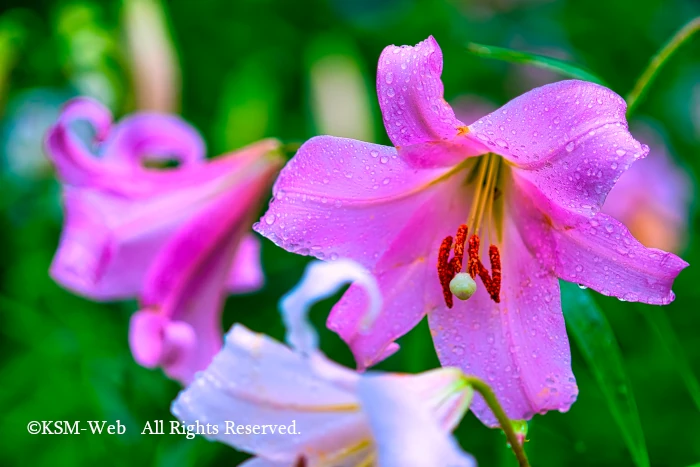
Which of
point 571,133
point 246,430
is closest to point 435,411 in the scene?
point 246,430

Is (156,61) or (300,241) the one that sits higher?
(300,241)

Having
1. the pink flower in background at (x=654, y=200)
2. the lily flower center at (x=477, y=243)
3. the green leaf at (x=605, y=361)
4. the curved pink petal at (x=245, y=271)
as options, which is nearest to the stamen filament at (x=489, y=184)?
the lily flower center at (x=477, y=243)

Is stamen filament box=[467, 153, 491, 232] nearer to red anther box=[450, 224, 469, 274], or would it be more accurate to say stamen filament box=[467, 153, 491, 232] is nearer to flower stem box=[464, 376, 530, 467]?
red anther box=[450, 224, 469, 274]

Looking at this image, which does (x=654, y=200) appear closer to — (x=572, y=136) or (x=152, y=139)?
(x=152, y=139)

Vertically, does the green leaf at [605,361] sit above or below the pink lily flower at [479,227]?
below

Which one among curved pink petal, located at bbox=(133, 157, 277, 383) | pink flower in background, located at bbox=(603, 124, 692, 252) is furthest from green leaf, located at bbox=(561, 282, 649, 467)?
pink flower in background, located at bbox=(603, 124, 692, 252)

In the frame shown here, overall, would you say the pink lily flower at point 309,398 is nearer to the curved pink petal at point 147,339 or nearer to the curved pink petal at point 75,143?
the curved pink petal at point 147,339

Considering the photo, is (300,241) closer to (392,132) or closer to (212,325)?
(392,132)
